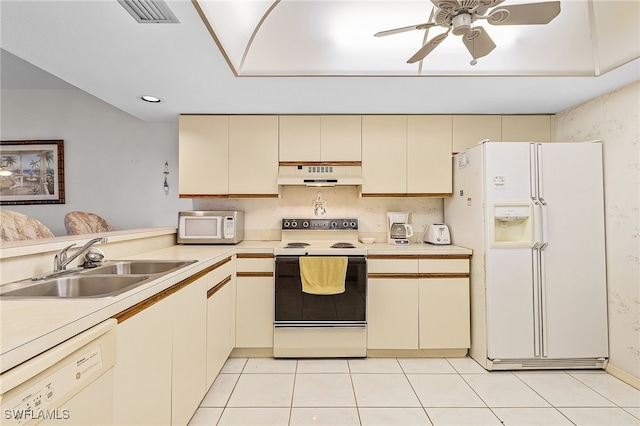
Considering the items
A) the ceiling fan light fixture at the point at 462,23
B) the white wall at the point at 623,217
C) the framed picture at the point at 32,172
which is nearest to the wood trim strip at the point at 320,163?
the ceiling fan light fixture at the point at 462,23

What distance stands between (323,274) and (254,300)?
0.64 meters

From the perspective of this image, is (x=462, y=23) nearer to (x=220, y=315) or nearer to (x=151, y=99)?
(x=220, y=315)

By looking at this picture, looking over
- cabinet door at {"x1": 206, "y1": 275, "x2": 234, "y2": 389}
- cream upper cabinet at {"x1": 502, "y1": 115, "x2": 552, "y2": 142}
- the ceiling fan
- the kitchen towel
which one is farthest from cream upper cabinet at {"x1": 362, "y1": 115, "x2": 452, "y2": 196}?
cabinet door at {"x1": 206, "y1": 275, "x2": 234, "y2": 389}

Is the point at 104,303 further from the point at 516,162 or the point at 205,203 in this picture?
the point at 516,162

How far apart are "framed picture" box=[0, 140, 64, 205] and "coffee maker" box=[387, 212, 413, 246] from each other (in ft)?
11.8

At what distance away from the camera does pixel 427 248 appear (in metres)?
2.69

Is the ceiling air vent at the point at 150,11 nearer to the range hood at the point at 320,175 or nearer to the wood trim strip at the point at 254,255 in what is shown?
the range hood at the point at 320,175

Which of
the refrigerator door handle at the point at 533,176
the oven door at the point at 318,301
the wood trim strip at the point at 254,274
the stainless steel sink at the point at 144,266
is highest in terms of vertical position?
the refrigerator door handle at the point at 533,176

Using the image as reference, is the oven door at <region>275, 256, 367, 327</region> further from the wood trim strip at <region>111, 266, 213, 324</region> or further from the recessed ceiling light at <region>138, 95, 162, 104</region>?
the recessed ceiling light at <region>138, 95, 162, 104</region>

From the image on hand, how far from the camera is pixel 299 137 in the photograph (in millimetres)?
2965

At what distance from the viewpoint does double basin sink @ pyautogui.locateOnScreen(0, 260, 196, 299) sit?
1251 millimetres

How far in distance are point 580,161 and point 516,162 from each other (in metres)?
0.50

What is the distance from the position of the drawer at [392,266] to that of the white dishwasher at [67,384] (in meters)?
1.97

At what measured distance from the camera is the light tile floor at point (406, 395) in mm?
1823
